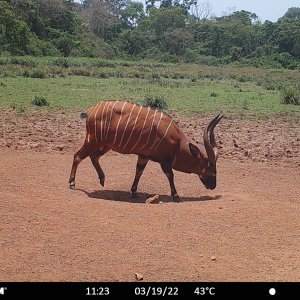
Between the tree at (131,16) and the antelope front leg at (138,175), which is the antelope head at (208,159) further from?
the tree at (131,16)

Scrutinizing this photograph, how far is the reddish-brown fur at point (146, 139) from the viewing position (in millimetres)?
8984

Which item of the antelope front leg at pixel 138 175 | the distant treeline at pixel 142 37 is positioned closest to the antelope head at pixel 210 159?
the antelope front leg at pixel 138 175

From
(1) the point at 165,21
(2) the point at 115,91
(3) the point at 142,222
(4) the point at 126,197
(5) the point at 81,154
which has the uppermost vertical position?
(1) the point at 165,21

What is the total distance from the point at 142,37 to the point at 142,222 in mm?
59306

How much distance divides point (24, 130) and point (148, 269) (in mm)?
9637

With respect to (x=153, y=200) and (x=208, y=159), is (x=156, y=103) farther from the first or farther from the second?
(x=153, y=200)

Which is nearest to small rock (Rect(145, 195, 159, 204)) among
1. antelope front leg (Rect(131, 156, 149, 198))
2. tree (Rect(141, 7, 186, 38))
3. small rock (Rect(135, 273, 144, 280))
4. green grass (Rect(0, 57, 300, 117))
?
antelope front leg (Rect(131, 156, 149, 198))

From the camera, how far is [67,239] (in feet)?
20.2

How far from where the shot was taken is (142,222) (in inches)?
276

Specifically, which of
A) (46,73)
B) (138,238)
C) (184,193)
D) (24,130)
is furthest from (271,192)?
(46,73)
